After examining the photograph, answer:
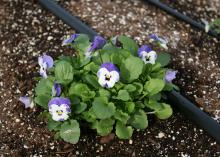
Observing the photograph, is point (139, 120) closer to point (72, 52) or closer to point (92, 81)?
point (92, 81)

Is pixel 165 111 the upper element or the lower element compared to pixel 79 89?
lower

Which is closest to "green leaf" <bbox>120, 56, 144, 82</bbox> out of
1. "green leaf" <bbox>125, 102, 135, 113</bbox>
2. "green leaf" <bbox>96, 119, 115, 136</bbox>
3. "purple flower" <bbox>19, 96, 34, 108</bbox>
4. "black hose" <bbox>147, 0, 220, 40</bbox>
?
"green leaf" <bbox>125, 102, 135, 113</bbox>

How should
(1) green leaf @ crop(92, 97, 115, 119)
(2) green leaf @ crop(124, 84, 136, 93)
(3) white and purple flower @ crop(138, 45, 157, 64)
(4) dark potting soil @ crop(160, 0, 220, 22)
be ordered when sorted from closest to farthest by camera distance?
(1) green leaf @ crop(92, 97, 115, 119)
(2) green leaf @ crop(124, 84, 136, 93)
(3) white and purple flower @ crop(138, 45, 157, 64)
(4) dark potting soil @ crop(160, 0, 220, 22)

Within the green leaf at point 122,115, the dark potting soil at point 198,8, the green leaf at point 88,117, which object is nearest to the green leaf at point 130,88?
the green leaf at point 122,115

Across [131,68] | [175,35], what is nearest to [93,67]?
[131,68]

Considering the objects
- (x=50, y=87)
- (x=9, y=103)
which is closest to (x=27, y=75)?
(x=9, y=103)

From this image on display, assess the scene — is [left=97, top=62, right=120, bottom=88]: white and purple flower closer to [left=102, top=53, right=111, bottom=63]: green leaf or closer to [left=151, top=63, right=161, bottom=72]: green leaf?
[left=102, top=53, right=111, bottom=63]: green leaf

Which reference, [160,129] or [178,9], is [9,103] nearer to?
[160,129]
